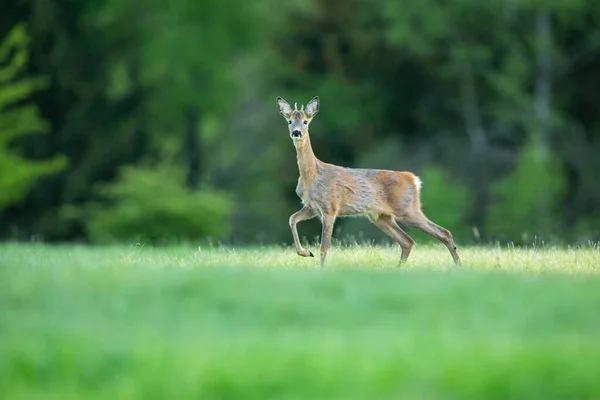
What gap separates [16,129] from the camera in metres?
33.1

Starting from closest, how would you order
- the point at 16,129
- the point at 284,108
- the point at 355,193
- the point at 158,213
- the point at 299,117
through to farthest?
the point at 355,193, the point at 299,117, the point at 284,108, the point at 158,213, the point at 16,129

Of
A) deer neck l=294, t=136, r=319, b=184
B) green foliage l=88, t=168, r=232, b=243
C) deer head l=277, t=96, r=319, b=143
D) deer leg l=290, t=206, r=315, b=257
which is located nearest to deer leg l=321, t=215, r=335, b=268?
deer leg l=290, t=206, r=315, b=257

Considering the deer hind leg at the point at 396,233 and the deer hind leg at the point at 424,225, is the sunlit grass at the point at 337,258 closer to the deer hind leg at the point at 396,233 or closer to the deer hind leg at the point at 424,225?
the deer hind leg at the point at 396,233

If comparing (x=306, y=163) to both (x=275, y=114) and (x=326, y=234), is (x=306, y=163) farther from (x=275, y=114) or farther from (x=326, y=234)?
(x=275, y=114)

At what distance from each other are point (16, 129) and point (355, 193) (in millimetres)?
20548

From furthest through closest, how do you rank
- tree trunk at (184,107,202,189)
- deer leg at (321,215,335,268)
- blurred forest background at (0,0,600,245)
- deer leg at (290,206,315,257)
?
tree trunk at (184,107,202,189) < blurred forest background at (0,0,600,245) < deer leg at (290,206,315,257) < deer leg at (321,215,335,268)

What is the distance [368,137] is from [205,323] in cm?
3447

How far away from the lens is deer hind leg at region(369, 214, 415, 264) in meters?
14.1

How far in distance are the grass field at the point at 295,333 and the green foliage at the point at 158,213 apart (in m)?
20.6

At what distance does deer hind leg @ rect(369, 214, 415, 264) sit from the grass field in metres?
2.65

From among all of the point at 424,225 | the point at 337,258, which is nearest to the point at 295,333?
the point at 337,258

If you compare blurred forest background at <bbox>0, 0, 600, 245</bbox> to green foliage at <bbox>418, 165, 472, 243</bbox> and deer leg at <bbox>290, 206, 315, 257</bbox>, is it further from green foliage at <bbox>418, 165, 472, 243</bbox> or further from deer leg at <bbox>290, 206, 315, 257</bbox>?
deer leg at <bbox>290, 206, 315, 257</bbox>

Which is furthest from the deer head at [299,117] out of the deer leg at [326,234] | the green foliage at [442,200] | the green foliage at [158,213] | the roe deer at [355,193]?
the green foliage at [442,200]

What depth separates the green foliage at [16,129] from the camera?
3166cm
